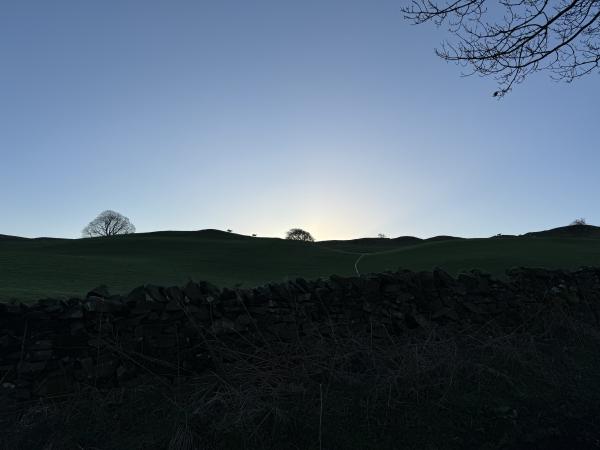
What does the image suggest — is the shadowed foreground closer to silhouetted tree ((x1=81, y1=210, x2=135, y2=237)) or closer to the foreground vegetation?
the foreground vegetation

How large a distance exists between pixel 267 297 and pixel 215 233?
48.3m

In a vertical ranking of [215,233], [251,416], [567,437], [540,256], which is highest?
[215,233]

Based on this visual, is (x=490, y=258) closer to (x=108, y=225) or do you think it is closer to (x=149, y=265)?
(x=149, y=265)

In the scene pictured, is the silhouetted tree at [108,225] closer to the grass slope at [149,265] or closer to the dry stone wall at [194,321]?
the grass slope at [149,265]

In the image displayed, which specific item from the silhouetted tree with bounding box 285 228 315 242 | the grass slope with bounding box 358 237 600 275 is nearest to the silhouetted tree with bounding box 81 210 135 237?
the silhouetted tree with bounding box 285 228 315 242

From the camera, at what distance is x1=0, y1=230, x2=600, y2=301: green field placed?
14923mm

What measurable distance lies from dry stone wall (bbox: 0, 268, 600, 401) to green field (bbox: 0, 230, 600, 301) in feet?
3.78

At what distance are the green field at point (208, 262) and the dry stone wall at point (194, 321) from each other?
1.15 metres

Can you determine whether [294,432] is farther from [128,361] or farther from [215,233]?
[215,233]

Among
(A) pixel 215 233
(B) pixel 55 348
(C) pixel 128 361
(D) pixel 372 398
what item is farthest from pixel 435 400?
(A) pixel 215 233

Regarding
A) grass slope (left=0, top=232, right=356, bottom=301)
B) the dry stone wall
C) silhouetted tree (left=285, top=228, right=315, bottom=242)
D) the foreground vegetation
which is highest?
silhouetted tree (left=285, top=228, right=315, bottom=242)

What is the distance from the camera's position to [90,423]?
4539 millimetres

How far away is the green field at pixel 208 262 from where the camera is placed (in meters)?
14.9

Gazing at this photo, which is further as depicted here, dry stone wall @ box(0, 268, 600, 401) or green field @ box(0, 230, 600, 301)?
green field @ box(0, 230, 600, 301)
